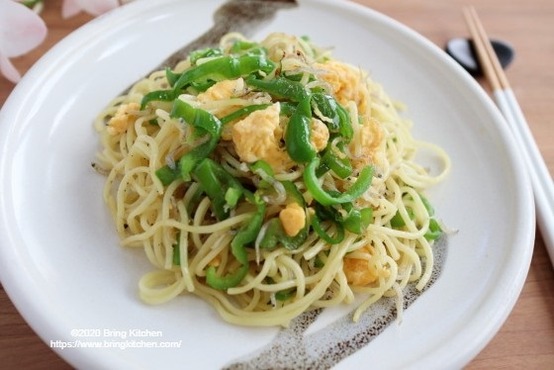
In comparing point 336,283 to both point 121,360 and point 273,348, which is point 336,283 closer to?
point 273,348

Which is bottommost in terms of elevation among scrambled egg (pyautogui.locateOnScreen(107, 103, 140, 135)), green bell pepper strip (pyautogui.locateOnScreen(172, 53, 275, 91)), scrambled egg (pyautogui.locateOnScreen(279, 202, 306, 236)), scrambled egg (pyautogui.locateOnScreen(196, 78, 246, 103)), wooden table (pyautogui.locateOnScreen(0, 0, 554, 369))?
wooden table (pyautogui.locateOnScreen(0, 0, 554, 369))

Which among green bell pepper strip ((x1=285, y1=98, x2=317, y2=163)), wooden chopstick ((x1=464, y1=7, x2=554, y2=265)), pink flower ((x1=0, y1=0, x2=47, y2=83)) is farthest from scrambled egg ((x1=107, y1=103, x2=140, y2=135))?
wooden chopstick ((x1=464, y1=7, x2=554, y2=265))

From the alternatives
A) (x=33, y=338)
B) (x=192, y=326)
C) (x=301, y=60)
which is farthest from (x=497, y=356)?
(x=33, y=338)

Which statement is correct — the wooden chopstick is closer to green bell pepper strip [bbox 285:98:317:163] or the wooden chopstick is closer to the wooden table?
the wooden table

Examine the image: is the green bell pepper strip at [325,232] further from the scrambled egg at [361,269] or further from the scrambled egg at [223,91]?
the scrambled egg at [223,91]

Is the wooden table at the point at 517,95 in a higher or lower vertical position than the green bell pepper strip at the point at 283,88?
lower

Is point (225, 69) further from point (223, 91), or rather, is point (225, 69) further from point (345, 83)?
point (345, 83)

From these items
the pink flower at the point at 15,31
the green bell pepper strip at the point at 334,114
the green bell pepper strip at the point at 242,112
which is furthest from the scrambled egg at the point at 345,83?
the pink flower at the point at 15,31
